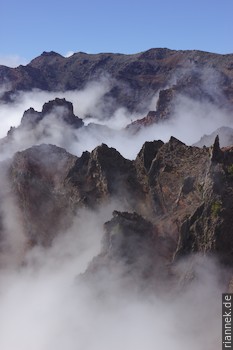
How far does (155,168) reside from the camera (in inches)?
1938

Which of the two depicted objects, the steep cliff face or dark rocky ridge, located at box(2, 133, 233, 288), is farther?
the steep cliff face

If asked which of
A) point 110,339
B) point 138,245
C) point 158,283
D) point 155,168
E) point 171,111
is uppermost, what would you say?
point 171,111

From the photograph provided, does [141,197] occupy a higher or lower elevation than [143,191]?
lower

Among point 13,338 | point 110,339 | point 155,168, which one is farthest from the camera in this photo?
point 155,168

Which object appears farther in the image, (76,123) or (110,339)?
(76,123)

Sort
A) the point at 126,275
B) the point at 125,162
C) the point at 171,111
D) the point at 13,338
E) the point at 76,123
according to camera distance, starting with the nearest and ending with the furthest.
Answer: the point at 126,275 → the point at 13,338 → the point at 125,162 → the point at 76,123 → the point at 171,111

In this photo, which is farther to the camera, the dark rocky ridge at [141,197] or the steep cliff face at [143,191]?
the steep cliff face at [143,191]

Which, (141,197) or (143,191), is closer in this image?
(141,197)

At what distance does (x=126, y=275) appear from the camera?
1543 inches

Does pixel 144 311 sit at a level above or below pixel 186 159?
below

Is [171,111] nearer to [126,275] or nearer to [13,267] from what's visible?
[13,267]

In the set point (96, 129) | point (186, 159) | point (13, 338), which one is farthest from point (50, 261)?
point (96, 129)

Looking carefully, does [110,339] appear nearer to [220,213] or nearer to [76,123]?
[220,213]

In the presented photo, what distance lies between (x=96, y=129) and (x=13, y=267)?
90.1m
